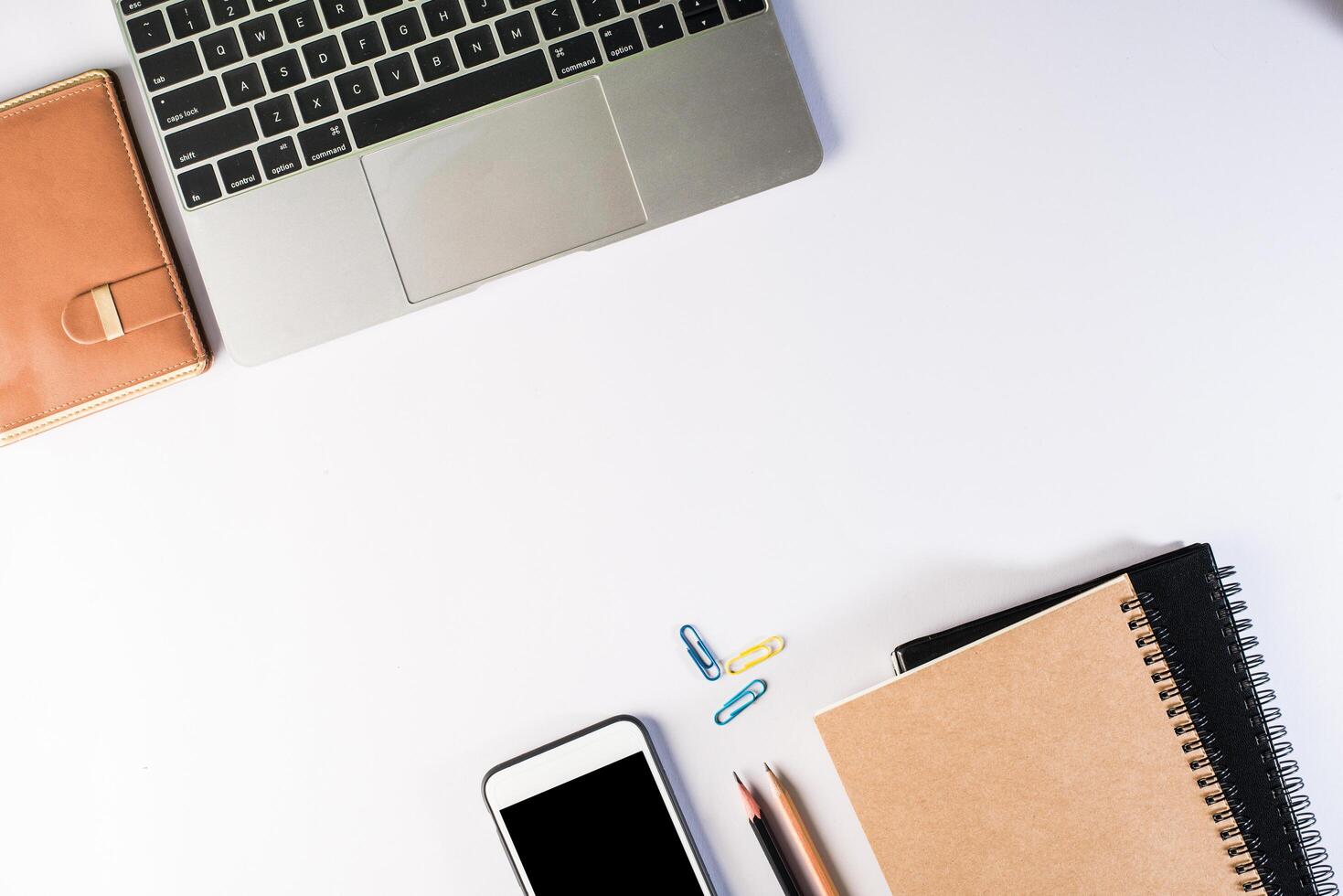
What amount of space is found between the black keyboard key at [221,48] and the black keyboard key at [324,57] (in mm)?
60

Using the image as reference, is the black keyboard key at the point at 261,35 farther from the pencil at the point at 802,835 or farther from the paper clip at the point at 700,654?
the pencil at the point at 802,835

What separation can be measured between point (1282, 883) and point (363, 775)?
2.77ft

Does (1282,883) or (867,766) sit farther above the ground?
(867,766)

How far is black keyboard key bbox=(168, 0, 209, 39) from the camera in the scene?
761mm

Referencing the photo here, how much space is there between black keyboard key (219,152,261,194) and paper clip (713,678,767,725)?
0.64 meters

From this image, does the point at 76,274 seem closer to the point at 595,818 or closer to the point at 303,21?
the point at 303,21

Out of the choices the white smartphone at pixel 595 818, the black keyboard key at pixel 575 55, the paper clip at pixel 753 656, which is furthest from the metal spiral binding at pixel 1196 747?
the black keyboard key at pixel 575 55

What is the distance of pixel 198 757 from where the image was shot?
32.7 inches

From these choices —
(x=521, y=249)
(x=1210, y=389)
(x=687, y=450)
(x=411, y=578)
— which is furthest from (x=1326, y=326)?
(x=411, y=578)

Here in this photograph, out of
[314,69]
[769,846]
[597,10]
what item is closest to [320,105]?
[314,69]

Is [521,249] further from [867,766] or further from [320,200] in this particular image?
[867,766]

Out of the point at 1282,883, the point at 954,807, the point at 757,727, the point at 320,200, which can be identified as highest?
the point at 320,200

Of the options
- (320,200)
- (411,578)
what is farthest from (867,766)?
(320,200)

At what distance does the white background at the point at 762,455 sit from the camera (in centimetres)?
82
